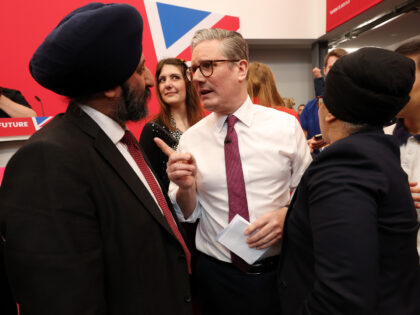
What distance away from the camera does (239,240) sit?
113cm

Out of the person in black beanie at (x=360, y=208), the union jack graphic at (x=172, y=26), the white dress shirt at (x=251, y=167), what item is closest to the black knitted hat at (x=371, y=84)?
the person in black beanie at (x=360, y=208)

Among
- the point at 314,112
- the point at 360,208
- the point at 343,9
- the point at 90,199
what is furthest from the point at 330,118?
the point at 343,9

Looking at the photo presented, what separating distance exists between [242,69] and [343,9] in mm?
4268

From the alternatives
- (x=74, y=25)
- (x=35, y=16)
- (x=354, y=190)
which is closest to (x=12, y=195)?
(x=74, y=25)

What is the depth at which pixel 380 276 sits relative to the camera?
75 centimetres

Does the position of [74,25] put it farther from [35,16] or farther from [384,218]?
[35,16]

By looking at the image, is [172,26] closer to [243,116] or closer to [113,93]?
[243,116]

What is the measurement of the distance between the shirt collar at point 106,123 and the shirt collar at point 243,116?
0.57 metres

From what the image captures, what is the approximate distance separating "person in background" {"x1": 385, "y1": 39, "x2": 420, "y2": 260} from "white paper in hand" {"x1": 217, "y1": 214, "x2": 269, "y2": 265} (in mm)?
748

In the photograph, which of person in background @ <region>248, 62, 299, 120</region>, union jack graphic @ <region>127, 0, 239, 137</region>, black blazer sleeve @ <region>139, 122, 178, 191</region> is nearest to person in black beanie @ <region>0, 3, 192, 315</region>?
black blazer sleeve @ <region>139, 122, 178, 191</region>

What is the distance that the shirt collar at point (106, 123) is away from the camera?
2.82ft

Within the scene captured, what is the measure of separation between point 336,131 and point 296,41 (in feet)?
18.2

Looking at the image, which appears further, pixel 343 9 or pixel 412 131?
pixel 343 9

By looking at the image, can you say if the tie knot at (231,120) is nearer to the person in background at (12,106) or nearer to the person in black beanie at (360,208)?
the person in black beanie at (360,208)
